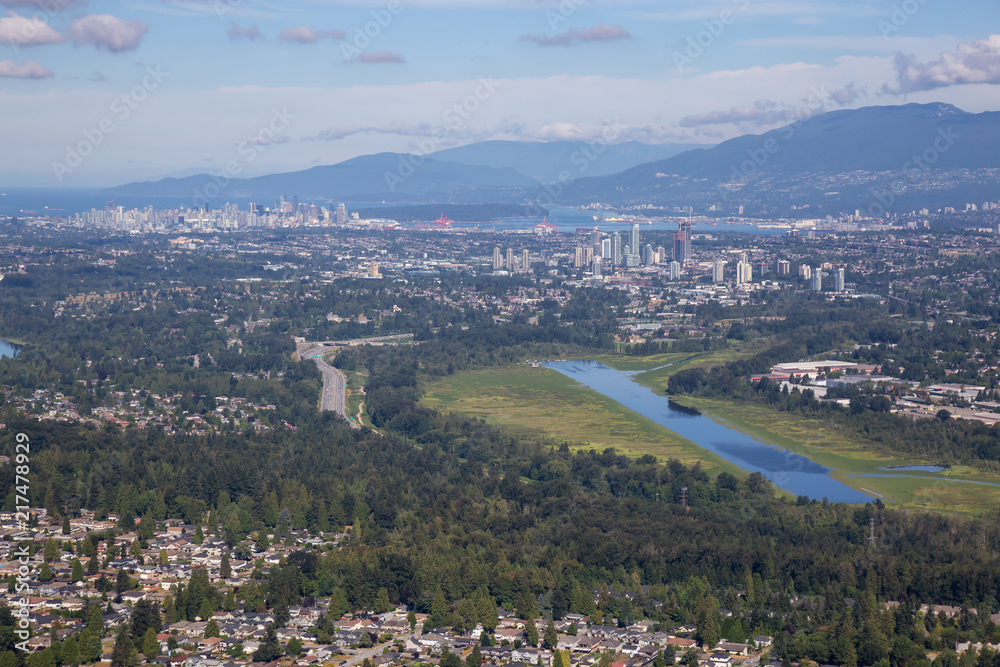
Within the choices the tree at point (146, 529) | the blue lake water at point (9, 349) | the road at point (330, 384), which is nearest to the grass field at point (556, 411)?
the road at point (330, 384)

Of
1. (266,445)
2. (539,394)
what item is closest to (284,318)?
(539,394)

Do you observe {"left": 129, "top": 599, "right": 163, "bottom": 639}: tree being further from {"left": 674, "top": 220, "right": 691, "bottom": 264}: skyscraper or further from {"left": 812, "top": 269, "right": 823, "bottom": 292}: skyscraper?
{"left": 674, "top": 220, "right": 691, "bottom": 264}: skyscraper

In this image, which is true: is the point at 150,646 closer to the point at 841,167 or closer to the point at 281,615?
the point at 281,615

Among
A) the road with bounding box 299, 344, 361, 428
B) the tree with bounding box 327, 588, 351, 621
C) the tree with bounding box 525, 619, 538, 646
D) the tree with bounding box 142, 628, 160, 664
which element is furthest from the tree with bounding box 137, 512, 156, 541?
the road with bounding box 299, 344, 361, 428

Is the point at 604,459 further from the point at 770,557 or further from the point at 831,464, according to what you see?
the point at 770,557

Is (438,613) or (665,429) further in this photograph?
(665,429)

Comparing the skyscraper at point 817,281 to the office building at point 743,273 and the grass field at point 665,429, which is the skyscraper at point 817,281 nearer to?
the office building at point 743,273

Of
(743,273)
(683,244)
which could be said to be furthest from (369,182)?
(743,273)
